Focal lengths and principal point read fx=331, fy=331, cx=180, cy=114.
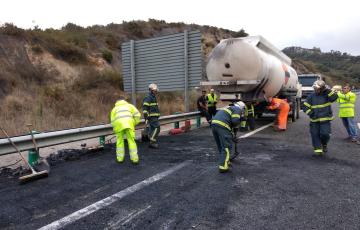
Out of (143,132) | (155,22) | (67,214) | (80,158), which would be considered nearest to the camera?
(67,214)

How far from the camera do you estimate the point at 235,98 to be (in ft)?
34.2

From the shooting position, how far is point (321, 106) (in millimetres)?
6953

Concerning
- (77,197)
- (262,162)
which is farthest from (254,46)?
(77,197)

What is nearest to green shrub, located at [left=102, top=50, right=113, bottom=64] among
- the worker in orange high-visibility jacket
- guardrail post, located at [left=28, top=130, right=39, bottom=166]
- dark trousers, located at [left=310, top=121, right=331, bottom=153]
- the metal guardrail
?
the worker in orange high-visibility jacket

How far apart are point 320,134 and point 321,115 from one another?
0.40m

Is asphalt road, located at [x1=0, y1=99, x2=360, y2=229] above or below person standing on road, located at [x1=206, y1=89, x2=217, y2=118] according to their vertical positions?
below

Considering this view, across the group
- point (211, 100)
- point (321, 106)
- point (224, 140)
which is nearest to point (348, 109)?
point (321, 106)

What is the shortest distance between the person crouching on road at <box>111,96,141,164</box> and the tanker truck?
4.39 meters

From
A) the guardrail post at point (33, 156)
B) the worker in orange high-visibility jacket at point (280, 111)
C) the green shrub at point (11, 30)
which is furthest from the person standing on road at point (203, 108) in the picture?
the green shrub at point (11, 30)

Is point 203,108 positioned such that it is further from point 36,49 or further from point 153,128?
point 36,49

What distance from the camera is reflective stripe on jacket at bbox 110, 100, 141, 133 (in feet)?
20.7

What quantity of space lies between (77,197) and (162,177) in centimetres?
132

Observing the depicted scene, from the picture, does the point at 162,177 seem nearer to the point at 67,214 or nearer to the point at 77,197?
the point at 77,197

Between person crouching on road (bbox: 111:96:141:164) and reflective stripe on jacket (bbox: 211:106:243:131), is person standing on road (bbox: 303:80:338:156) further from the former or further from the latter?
person crouching on road (bbox: 111:96:141:164)
